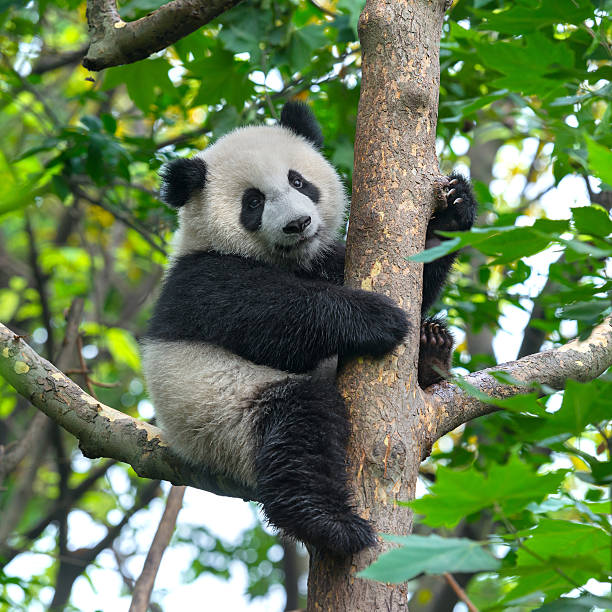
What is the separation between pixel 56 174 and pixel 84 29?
5.93 metres

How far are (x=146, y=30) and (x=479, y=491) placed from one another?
10.5ft

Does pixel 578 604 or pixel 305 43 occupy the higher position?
pixel 305 43

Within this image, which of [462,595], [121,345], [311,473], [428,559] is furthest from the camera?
[121,345]

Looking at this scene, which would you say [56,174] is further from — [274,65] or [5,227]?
[5,227]

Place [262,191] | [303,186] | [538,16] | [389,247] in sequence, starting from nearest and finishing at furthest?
1. [538,16]
2. [389,247]
3. [262,191]
4. [303,186]

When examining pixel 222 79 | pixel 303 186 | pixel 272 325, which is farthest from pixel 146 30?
pixel 272 325

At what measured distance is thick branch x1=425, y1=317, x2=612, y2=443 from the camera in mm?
3457

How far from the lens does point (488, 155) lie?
860 centimetres

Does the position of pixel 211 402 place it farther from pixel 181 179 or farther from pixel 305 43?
pixel 305 43

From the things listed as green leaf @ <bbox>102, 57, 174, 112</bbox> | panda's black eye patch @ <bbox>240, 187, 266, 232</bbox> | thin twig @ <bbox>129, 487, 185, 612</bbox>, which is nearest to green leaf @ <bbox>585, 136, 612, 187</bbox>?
panda's black eye patch @ <bbox>240, 187, 266, 232</bbox>

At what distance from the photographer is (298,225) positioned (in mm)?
4355

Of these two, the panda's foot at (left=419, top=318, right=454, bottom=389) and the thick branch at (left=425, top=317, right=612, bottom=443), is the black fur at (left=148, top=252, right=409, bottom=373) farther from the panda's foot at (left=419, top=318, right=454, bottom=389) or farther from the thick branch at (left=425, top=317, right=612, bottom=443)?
the panda's foot at (left=419, top=318, right=454, bottom=389)

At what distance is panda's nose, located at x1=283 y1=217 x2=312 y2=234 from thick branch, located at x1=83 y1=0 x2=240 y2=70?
1.19 m

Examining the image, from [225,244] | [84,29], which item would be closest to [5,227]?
[84,29]
